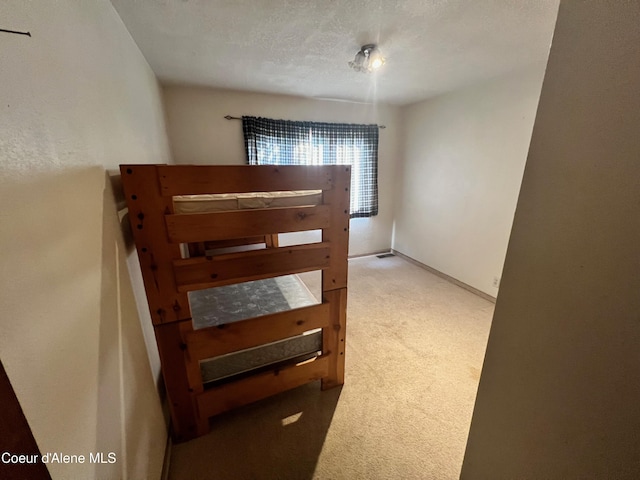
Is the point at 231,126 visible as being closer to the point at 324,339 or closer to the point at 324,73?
the point at 324,73

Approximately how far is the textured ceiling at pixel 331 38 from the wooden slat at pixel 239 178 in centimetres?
88

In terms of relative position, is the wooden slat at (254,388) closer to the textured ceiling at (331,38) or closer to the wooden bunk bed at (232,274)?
the wooden bunk bed at (232,274)

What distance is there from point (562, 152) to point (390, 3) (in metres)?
1.25

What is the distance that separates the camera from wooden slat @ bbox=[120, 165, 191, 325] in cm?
97

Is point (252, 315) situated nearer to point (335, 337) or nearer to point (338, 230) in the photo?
point (335, 337)

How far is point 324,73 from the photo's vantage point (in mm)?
2191

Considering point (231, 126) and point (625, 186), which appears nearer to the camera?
point (625, 186)

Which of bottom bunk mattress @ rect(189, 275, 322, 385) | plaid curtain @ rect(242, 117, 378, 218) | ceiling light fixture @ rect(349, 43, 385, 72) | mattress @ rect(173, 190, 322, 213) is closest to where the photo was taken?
mattress @ rect(173, 190, 322, 213)

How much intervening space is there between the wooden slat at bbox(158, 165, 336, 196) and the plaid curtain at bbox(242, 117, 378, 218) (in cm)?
194

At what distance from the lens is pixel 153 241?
40.6 inches

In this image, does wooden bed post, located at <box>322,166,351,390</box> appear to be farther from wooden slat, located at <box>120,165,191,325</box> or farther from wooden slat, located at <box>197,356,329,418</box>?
wooden slat, located at <box>120,165,191,325</box>

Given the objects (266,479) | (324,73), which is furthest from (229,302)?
(324,73)

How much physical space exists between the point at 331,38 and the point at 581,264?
5.88ft

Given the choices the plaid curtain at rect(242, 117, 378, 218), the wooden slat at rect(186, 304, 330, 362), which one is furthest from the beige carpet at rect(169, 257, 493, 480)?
the plaid curtain at rect(242, 117, 378, 218)
